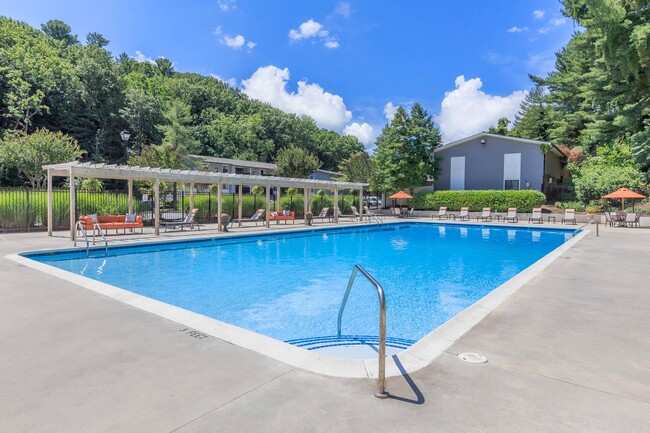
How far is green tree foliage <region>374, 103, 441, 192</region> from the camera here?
103ft

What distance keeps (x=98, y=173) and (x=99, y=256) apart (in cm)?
462

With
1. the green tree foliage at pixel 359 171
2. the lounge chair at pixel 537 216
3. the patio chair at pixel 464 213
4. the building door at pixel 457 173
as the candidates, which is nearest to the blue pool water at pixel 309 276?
the lounge chair at pixel 537 216

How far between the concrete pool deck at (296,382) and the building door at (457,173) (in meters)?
28.6

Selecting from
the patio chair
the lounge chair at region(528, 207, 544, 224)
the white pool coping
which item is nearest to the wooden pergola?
the white pool coping

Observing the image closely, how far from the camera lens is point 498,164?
3047 cm

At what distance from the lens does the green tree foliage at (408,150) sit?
31359 mm

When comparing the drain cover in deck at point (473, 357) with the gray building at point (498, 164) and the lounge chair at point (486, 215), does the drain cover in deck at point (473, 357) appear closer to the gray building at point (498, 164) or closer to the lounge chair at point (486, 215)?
the lounge chair at point (486, 215)

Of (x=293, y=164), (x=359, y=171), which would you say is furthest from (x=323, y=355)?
(x=359, y=171)

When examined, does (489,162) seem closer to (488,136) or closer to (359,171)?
(488,136)

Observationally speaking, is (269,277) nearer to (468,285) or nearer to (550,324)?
(468,285)

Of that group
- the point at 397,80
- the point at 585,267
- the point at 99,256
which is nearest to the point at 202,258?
the point at 99,256

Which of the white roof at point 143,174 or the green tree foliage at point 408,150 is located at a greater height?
the green tree foliage at point 408,150

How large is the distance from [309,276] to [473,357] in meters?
6.23

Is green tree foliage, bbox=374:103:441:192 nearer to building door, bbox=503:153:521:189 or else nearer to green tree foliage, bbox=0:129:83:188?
building door, bbox=503:153:521:189
